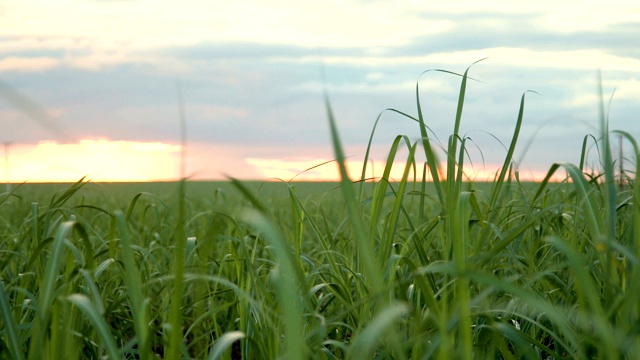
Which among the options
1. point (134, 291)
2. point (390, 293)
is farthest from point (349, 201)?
point (390, 293)

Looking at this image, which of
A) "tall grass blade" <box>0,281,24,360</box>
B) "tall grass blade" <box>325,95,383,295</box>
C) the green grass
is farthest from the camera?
"tall grass blade" <box>0,281,24,360</box>

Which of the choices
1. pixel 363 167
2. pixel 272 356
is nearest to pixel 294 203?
pixel 363 167

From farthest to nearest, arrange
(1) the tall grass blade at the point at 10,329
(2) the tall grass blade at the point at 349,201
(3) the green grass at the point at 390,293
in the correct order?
1. (1) the tall grass blade at the point at 10,329
2. (3) the green grass at the point at 390,293
3. (2) the tall grass blade at the point at 349,201

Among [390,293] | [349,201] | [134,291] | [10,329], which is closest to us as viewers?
[349,201]

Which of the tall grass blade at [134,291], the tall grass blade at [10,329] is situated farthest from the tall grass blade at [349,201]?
the tall grass blade at [10,329]

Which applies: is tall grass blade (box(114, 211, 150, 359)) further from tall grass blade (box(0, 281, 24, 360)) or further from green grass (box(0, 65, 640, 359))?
tall grass blade (box(0, 281, 24, 360))

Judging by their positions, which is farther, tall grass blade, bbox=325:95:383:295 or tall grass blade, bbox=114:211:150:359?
tall grass blade, bbox=114:211:150:359

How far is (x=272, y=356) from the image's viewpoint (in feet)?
5.09

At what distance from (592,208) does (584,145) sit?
32.2 inches

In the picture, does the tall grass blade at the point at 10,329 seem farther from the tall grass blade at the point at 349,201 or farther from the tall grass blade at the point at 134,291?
the tall grass blade at the point at 349,201

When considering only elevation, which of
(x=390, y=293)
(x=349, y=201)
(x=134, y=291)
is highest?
(x=349, y=201)

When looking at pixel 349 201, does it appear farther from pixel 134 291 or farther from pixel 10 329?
pixel 10 329

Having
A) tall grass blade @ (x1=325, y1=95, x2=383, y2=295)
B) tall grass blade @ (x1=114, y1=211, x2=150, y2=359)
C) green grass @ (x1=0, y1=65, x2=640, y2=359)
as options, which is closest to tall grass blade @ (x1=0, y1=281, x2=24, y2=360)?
green grass @ (x1=0, y1=65, x2=640, y2=359)

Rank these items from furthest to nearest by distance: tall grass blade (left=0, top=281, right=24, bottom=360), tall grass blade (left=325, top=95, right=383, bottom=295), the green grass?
tall grass blade (left=0, top=281, right=24, bottom=360) → the green grass → tall grass blade (left=325, top=95, right=383, bottom=295)
